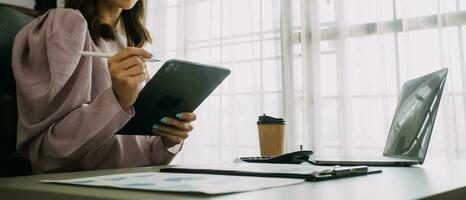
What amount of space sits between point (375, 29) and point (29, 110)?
5.39ft

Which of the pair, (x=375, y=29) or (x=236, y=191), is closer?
(x=236, y=191)

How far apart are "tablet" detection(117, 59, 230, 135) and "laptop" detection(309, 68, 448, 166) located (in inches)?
12.1

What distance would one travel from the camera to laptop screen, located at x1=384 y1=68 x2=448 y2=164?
827 millimetres

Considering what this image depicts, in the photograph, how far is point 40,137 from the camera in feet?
2.74

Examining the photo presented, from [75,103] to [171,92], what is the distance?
0.65ft

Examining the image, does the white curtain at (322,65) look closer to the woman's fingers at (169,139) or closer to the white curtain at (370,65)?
the white curtain at (370,65)

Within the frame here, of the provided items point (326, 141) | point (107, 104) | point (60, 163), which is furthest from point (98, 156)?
point (326, 141)

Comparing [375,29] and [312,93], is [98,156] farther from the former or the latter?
[375,29]

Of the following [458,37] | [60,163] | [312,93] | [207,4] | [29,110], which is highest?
[207,4]

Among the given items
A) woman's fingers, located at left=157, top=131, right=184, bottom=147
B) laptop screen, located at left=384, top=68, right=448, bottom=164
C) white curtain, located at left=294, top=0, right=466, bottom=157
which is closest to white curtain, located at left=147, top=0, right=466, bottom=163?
white curtain, located at left=294, top=0, right=466, bottom=157

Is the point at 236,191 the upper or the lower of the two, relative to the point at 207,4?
lower

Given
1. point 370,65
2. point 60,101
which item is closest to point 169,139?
point 60,101

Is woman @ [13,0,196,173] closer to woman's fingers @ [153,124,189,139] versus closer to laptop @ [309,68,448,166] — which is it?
woman's fingers @ [153,124,189,139]

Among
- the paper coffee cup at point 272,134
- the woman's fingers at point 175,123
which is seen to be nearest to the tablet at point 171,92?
the woman's fingers at point 175,123
